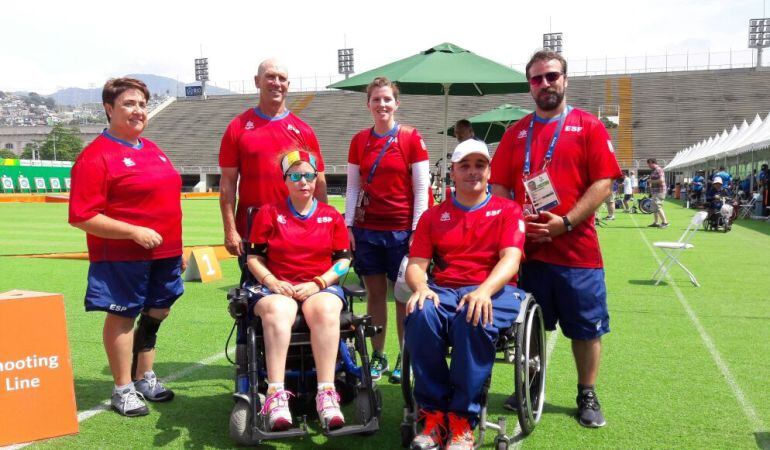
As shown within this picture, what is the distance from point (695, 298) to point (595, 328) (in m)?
4.41

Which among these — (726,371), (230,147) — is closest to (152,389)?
(230,147)

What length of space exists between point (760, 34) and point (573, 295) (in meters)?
63.2

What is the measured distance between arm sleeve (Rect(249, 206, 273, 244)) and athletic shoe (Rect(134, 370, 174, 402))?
3.72 feet

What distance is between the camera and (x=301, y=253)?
3.66 m

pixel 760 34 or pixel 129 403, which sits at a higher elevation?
pixel 760 34

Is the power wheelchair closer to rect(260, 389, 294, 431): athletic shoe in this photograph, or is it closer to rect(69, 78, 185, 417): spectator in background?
rect(260, 389, 294, 431): athletic shoe

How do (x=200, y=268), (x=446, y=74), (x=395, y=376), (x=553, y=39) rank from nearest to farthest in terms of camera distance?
(x=395, y=376) → (x=446, y=74) → (x=200, y=268) → (x=553, y=39)

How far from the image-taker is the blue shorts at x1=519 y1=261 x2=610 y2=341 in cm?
356

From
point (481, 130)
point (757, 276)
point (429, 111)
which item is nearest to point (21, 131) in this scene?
point (429, 111)

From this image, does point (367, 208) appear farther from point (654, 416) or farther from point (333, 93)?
point (333, 93)

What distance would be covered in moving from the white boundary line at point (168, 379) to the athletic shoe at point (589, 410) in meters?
2.57

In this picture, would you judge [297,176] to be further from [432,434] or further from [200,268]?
[200,268]

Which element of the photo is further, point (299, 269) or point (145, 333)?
point (145, 333)

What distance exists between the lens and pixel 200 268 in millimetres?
8430
